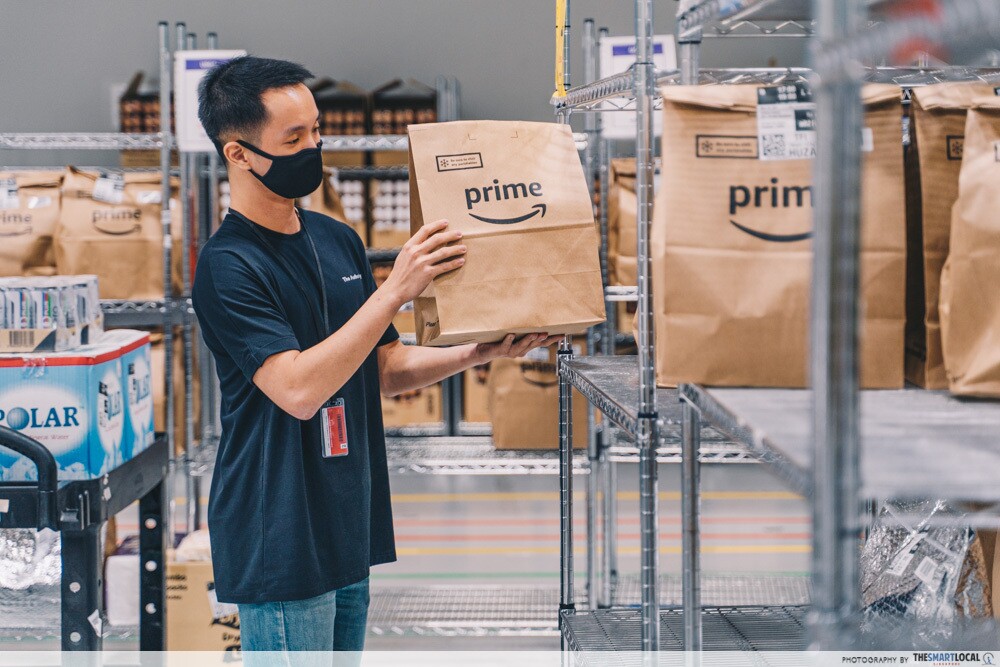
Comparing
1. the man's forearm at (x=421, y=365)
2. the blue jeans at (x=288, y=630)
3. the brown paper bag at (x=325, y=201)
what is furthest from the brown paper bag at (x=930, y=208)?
the brown paper bag at (x=325, y=201)

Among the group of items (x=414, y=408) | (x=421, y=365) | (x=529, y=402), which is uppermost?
(x=421, y=365)

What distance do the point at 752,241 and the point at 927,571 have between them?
695 millimetres

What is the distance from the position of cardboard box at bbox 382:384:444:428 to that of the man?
3357mm

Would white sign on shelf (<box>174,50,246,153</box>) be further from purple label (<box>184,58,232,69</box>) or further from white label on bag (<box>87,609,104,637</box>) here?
white label on bag (<box>87,609,104,637</box>)

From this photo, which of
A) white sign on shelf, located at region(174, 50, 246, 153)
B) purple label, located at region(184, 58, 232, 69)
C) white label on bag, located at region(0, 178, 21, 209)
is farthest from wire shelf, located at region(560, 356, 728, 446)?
white label on bag, located at region(0, 178, 21, 209)

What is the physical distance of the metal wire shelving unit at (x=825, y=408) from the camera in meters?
0.97

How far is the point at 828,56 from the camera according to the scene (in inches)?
38.6

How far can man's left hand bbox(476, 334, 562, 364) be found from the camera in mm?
2072

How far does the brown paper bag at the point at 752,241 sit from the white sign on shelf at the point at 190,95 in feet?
10.00

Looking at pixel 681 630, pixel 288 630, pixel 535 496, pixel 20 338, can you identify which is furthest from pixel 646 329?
pixel 535 496

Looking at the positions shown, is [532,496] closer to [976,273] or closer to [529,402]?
[529,402]

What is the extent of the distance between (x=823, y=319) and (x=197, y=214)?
13.3ft

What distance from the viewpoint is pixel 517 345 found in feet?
6.93

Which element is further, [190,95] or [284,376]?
[190,95]
